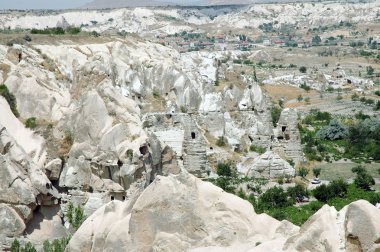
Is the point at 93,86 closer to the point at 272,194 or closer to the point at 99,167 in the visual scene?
the point at 99,167

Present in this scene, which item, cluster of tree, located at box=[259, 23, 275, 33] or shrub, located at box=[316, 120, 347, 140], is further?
cluster of tree, located at box=[259, 23, 275, 33]

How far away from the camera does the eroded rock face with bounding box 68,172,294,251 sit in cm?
1375

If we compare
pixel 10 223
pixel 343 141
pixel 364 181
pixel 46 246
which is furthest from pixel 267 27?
pixel 46 246

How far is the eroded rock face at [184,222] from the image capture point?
13750 millimetres

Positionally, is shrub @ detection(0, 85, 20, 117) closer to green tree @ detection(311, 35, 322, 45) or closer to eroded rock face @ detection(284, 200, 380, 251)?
eroded rock face @ detection(284, 200, 380, 251)

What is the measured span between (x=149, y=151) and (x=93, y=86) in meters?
4.13

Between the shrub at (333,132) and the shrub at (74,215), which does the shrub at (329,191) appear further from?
the shrub at (333,132)

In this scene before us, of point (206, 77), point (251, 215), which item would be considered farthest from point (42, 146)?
point (206, 77)

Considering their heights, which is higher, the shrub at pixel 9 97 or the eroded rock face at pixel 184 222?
the eroded rock face at pixel 184 222

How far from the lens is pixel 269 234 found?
13789mm

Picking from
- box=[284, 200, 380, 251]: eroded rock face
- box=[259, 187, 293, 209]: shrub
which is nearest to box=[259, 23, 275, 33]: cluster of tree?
box=[259, 187, 293, 209]: shrub

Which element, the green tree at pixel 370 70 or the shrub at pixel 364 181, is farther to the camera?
the green tree at pixel 370 70

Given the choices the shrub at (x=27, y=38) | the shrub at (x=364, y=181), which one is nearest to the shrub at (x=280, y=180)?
the shrub at (x=364, y=181)

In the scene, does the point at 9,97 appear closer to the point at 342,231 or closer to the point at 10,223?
the point at 10,223
